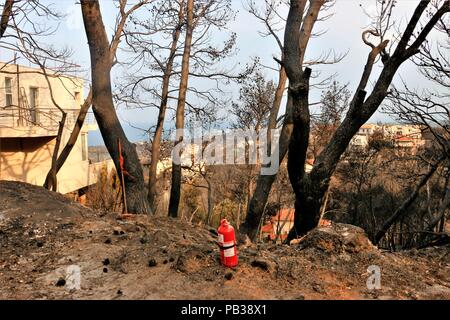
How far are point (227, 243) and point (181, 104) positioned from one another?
7.43 metres

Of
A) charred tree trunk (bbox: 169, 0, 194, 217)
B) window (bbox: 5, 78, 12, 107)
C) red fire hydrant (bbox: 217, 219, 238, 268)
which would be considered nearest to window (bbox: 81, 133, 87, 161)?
window (bbox: 5, 78, 12, 107)

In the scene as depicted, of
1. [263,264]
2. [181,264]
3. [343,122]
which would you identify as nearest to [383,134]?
[343,122]

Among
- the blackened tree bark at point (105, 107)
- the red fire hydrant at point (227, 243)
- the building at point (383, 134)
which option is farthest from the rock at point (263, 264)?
the building at point (383, 134)

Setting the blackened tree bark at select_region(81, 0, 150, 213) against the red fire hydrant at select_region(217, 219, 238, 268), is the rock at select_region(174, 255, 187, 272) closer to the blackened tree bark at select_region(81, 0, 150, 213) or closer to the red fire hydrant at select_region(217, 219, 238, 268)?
the red fire hydrant at select_region(217, 219, 238, 268)

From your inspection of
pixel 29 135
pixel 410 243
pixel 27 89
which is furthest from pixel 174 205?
pixel 27 89

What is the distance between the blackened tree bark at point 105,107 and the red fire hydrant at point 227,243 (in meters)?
2.96

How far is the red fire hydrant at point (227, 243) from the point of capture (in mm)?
3656

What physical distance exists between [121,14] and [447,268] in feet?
35.3

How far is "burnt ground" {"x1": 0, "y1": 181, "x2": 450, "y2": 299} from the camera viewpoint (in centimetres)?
350

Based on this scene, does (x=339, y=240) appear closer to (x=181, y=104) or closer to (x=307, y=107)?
(x=307, y=107)

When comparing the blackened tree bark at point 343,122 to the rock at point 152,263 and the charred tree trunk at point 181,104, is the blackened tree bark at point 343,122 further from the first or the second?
the charred tree trunk at point 181,104

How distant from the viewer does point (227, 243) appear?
146 inches

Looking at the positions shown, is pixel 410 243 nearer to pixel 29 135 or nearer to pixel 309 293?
pixel 309 293

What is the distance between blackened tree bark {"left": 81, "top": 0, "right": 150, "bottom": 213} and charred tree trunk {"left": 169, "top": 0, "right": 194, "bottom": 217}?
335cm
